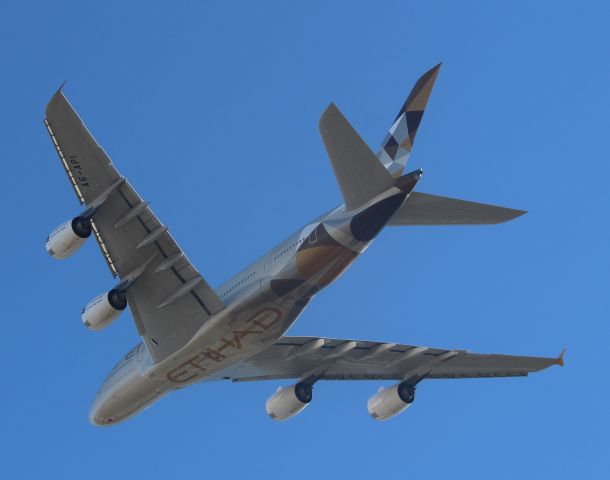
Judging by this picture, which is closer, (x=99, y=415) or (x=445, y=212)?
(x=445, y=212)

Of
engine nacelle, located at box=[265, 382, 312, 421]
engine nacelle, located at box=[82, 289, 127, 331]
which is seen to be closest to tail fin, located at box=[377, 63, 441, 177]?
engine nacelle, located at box=[82, 289, 127, 331]

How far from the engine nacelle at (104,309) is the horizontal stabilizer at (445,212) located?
923 cm

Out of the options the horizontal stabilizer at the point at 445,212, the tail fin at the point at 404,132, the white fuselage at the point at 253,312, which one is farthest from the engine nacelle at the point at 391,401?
the tail fin at the point at 404,132

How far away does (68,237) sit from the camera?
A: 116ft

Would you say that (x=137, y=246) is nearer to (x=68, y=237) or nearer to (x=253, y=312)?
(x=68, y=237)

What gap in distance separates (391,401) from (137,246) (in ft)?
44.7

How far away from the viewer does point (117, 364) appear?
4172 centimetres

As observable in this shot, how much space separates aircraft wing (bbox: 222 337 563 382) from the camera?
4266 cm

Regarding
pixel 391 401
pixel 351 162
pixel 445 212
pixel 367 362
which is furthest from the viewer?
pixel 367 362

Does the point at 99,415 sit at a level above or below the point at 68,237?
below

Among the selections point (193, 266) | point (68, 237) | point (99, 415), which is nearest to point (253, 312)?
point (193, 266)

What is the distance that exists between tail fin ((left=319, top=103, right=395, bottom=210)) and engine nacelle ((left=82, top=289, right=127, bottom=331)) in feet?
27.5

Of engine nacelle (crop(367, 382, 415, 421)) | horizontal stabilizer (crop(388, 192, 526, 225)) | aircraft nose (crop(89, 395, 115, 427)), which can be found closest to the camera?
horizontal stabilizer (crop(388, 192, 526, 225))

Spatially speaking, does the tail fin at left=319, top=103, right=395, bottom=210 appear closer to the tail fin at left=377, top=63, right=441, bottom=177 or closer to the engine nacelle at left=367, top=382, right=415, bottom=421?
the tail fin at left=377, top=63, right=441, bottom=177
